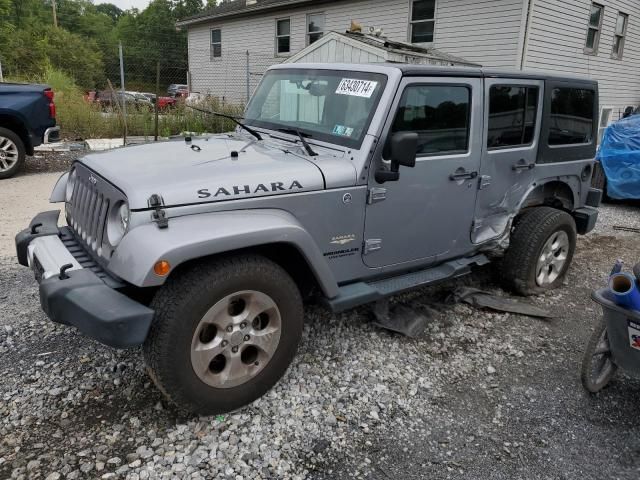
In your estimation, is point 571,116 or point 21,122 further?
point 21,122

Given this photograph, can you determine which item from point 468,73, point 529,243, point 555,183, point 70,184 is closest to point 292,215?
point 70,184

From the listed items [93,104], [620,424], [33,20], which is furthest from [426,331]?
[33,20]

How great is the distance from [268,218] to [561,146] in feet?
10.3

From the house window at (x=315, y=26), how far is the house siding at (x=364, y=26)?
0.56 ft

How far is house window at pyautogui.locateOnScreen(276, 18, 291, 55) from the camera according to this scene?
18.0 meters

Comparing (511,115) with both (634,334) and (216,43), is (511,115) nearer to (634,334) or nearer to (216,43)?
(634,334)

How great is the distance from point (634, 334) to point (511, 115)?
6.56ft

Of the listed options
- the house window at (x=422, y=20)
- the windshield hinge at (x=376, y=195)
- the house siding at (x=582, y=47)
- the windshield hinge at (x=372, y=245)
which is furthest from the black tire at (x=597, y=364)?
the house window at (x=422, y=20)

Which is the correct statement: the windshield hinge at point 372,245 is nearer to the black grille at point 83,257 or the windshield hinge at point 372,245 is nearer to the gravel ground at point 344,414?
the gravel ground at point 344,414

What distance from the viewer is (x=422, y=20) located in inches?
533

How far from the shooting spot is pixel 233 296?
2.69 metres

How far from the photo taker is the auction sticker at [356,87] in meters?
3.34

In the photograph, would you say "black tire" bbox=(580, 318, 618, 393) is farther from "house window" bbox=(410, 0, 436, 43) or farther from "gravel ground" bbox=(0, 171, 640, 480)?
"house window" bbox=(410, 0, 436, 43)

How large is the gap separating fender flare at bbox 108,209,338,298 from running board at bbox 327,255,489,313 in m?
0.48
